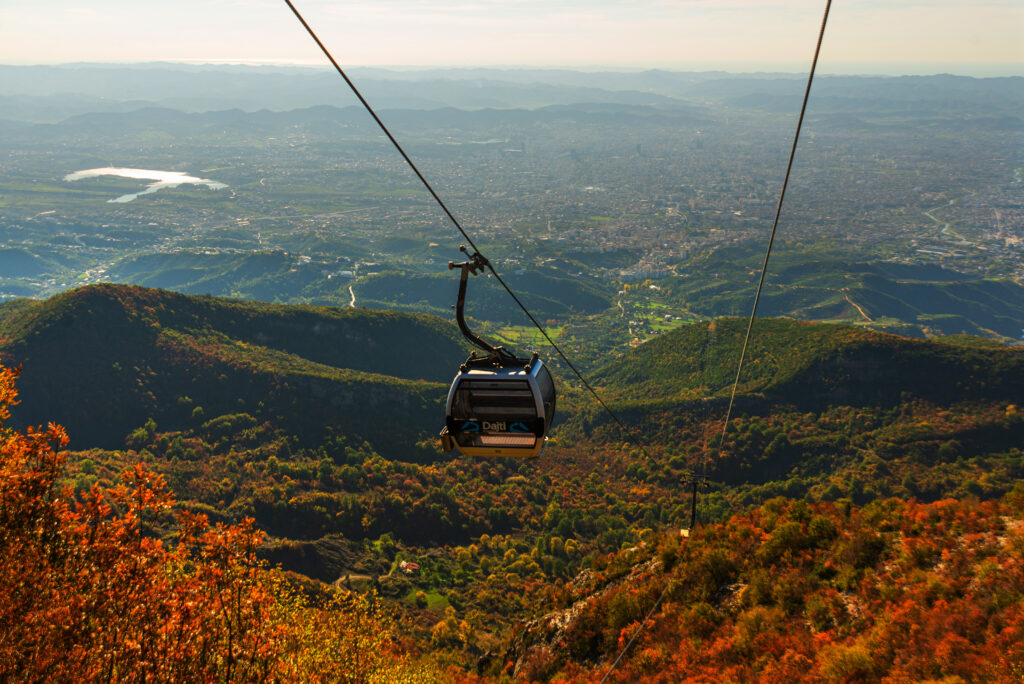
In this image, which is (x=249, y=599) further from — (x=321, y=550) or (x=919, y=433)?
(x=919, y=433)

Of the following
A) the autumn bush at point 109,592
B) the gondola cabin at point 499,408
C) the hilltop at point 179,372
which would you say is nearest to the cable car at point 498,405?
the gondola cabin at point 499,408

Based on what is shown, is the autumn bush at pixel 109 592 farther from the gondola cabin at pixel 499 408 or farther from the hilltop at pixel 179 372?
the hilltop at pixel 179 372

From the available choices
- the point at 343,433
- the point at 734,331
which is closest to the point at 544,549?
the point at 343,433

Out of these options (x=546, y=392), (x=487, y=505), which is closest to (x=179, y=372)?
(x=487, y=505)

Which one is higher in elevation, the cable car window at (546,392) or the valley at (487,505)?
the cable car window at (546,392)

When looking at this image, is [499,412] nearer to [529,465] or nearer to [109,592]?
[109,592]

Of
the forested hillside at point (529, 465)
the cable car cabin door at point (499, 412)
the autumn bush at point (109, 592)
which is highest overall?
the cable car cabin door at point (499, 412)

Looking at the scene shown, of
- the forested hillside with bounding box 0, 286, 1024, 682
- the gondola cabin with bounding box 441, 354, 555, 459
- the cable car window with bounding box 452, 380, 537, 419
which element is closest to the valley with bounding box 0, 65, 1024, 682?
the forested hillside with bounding box 0, 286, 1024, 682

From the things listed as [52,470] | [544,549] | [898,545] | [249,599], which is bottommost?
[544,549]
